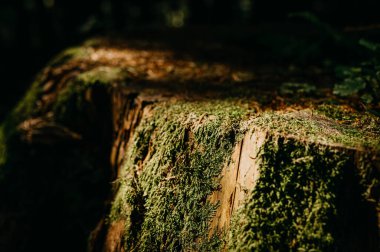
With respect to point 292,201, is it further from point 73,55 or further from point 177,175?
point 73,55

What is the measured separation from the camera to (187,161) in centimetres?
204

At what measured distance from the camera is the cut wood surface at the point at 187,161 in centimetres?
158

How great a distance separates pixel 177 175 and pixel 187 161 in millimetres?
114

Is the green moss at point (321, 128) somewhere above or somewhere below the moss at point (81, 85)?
below

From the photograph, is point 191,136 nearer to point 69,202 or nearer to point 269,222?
point 269,222

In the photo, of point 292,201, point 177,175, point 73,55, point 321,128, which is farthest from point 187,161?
point 73,55

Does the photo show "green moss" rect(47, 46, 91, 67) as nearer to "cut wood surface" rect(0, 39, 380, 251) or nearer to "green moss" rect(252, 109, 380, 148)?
"cut wood surface" rect(0, 39, 380, 251)

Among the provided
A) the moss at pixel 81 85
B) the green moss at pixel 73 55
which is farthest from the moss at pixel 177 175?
the green moss at pixel 73 55

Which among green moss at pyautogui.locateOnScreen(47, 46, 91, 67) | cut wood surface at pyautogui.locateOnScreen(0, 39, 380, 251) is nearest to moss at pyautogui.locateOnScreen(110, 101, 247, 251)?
cut wood surface at pyautogui.locateOnScreen(0, 39, 380, 251)

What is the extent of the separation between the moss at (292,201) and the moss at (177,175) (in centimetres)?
25

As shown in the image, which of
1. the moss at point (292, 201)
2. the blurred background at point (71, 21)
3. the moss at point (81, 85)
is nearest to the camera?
the moss at point (292, 201)

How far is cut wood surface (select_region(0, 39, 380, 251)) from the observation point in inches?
62.1

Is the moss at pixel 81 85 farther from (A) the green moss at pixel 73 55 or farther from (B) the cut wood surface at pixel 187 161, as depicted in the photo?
(A) the green moss at pixel 73 55

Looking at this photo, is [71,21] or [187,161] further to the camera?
[71,21]
